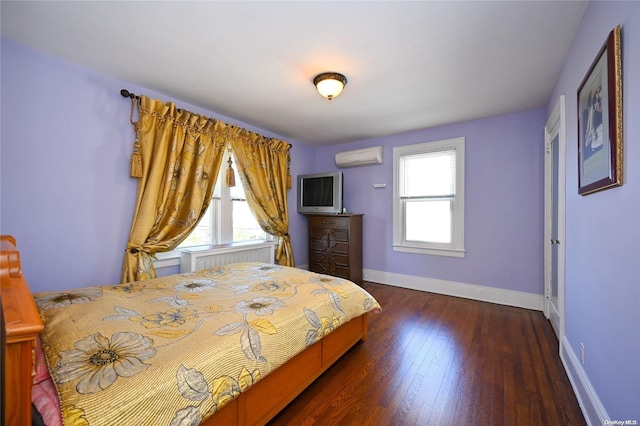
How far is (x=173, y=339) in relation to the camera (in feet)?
4.05

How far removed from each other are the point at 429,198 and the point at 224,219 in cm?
295

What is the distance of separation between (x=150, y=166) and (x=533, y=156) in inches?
169

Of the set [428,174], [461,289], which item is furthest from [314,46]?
[461,289]

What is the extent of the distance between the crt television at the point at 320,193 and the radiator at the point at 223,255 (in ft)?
3.00

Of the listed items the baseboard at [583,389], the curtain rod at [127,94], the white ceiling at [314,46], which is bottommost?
the baseboard at [583,389]

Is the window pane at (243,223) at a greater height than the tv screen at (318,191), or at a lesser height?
lesser

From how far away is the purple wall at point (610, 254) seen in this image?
1051 millimetres

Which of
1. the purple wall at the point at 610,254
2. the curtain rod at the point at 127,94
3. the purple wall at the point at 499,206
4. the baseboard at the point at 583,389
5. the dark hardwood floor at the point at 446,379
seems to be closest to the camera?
the purple wall at the point at 610,254

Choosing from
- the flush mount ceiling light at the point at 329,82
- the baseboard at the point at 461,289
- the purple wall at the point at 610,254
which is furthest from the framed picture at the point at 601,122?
the baseboard at the point at 461,289

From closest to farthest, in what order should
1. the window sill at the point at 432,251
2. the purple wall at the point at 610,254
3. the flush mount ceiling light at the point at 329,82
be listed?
the purple wall at the point at 610,254, the flush mount ceiling light at the point at 329,82, the window sill at the point at 432,251

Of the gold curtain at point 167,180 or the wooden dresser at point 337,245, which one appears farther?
the wooden dresser at point 337,245

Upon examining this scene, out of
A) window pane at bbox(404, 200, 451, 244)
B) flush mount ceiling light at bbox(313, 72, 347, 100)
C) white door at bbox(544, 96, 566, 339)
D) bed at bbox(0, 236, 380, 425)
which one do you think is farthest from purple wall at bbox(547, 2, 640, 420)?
window pane at bbox(404, 200, 451, 244)

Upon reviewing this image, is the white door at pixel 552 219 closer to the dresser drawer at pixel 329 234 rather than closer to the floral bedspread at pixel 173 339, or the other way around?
the floral bedspread at pixel 173 339

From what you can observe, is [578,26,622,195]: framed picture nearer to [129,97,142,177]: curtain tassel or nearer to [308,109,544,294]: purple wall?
[308,109,544,294]: purple wall
